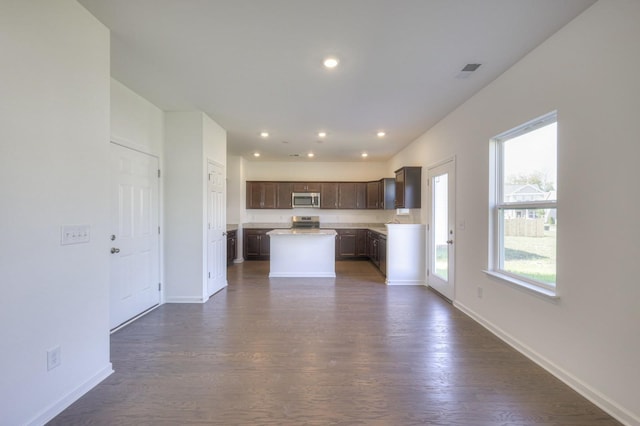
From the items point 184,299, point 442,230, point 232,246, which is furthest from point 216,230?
point 442,230

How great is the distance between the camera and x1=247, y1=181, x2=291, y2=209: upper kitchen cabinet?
306 inches

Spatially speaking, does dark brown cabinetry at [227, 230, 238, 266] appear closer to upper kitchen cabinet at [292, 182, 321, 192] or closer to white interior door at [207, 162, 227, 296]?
white interior door at [207, 162, 227, 296]

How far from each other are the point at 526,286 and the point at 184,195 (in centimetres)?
422

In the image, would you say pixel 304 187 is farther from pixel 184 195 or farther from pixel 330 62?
pixel 330 62

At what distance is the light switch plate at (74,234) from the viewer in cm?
185

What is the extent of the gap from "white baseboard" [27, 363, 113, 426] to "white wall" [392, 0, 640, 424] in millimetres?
3601

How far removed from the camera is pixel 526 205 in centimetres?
264

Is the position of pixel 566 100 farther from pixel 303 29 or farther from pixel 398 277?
pixel 398 277

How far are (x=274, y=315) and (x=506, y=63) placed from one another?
147 inches

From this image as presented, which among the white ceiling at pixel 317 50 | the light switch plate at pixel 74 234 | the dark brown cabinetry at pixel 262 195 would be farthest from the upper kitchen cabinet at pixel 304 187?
the light switch plate at pixel 74 234

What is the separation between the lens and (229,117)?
418cm

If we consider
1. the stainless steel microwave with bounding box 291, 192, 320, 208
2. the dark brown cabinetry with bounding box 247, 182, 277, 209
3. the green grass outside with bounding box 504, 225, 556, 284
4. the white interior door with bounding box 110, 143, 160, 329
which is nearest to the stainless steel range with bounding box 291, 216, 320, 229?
the stainless steel microwave with bounding box 291, 192, 320, 208

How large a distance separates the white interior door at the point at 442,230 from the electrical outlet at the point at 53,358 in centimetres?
423

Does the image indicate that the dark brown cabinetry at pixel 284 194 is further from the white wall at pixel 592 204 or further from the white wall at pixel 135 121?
the white wall at pixel 592 204
